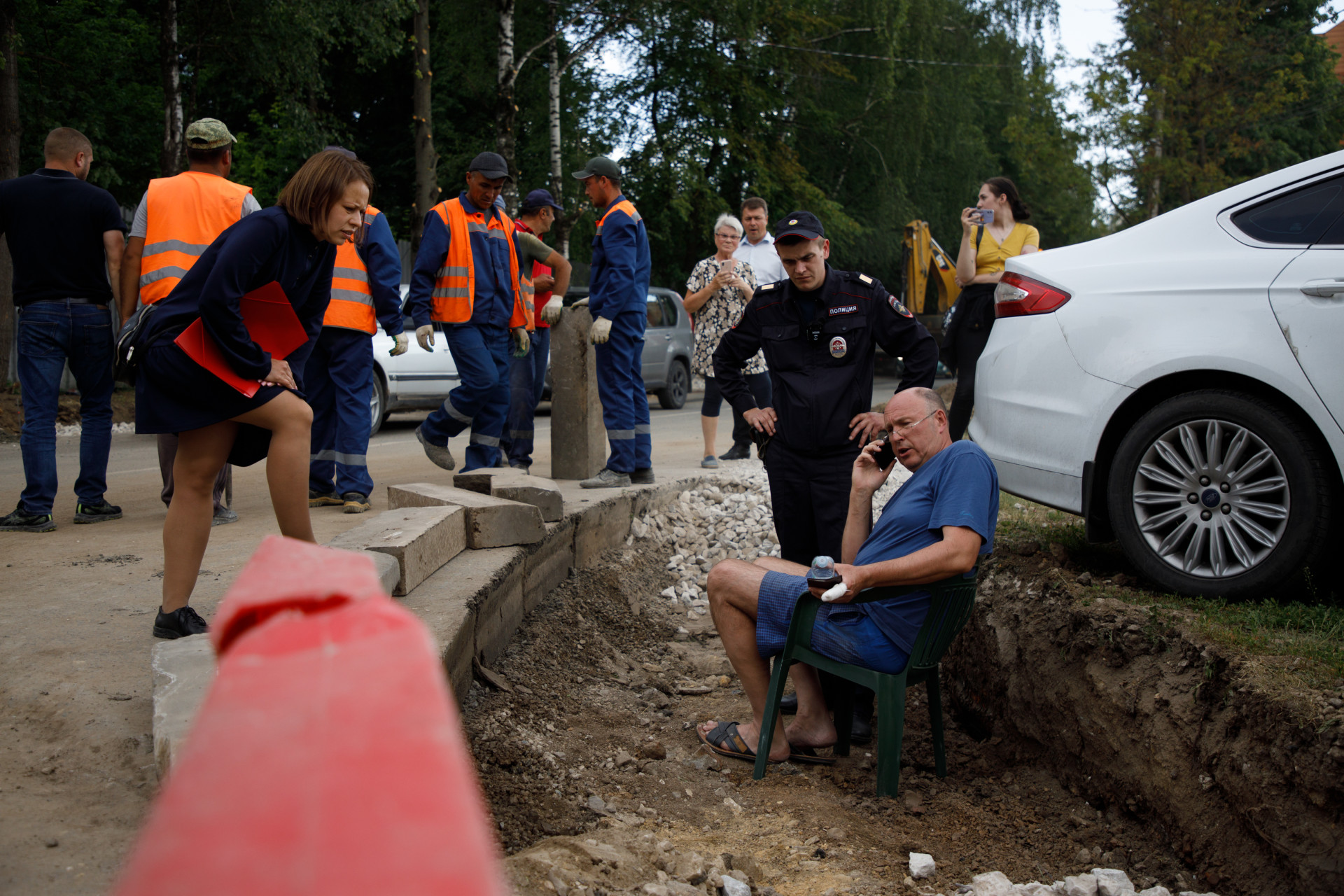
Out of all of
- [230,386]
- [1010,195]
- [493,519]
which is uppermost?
[1010,195]

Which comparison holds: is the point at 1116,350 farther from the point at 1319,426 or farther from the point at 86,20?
the point at 86,20

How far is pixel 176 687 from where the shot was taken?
9.22 feet

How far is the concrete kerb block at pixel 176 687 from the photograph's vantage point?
2.45m

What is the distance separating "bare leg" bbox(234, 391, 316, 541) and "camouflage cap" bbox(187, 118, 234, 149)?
7.58 ft

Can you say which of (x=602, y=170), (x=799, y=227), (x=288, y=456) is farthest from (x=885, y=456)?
(x=602, y=170)

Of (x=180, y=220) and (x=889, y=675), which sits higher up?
(x=180, y=220)

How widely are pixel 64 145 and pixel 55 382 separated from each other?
125cm

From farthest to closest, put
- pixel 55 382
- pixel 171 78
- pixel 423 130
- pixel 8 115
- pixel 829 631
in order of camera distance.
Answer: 1. pixel 423 130
2. pixel 171 78
3. pixel 8 115
4. pixel 55 382
5. pixel 829 631

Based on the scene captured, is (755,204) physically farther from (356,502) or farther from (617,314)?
(356,502)

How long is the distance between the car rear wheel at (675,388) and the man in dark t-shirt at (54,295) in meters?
10.9

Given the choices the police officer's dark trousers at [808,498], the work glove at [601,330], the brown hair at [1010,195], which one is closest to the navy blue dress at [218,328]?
the police officer's dark trousers at [808,498]

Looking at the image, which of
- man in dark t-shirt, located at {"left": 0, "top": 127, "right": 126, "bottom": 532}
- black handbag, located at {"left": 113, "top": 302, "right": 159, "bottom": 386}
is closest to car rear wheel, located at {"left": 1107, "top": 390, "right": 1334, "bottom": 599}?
black handbag, located at {"left": 113, "top": 302, "right": 159, "bottom": 386}

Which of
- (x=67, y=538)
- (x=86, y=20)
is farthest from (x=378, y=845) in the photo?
(x=86, y=20)

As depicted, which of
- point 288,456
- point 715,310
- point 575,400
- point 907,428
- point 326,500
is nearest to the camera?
point 288,456
